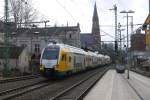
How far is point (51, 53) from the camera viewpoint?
37.7 metres

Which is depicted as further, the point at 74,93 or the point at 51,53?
the point at 51,53

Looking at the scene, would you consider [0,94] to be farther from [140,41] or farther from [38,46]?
[140,41]

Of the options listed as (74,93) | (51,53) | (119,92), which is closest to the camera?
(74,93)

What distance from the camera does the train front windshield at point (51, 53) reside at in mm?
37281

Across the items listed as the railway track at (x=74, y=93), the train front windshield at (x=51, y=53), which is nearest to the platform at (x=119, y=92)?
the railway track at (x=74, y=93)

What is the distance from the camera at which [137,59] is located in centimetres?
10469

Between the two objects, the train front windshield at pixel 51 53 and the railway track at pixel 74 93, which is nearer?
the railway track at pixel 74 93

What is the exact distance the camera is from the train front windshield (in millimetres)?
37281

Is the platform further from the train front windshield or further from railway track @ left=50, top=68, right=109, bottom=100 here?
the train front windshield

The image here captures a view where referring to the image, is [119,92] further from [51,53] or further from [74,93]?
[51,53]

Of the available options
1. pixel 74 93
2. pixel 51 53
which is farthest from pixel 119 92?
pixel 51 53

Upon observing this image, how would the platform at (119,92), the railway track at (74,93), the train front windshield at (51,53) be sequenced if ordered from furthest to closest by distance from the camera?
the train front windshield at (51,53), the platform at (119,92), the railway track at (74,93)

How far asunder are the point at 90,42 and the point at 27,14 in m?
50.8

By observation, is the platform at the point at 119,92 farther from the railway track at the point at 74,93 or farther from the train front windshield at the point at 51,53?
the train front windshield at the point at 51,53
